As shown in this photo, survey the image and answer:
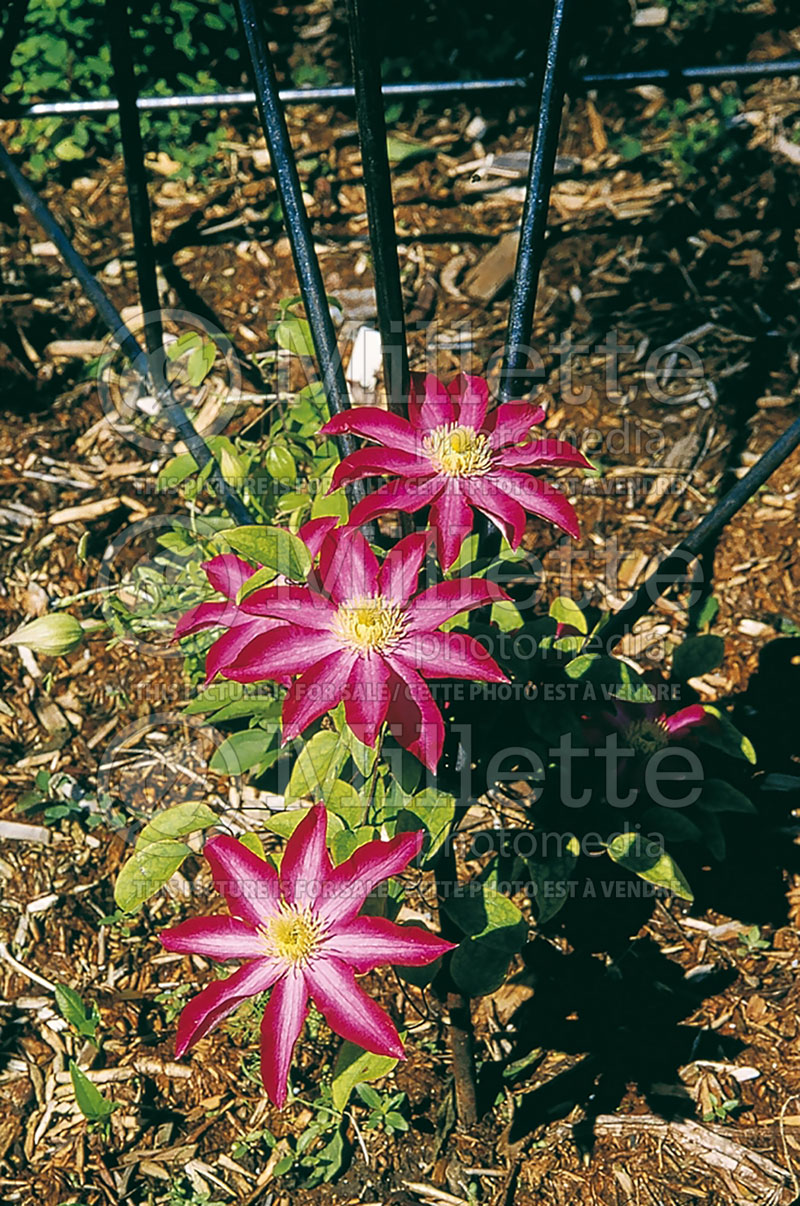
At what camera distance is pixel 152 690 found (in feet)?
6.95

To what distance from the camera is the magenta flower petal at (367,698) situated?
109 centimetres

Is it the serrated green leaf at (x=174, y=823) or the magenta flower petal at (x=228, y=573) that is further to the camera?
the magenta flower petal at (x=228, y=573)

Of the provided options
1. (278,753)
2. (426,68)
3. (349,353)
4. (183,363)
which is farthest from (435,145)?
(278,753)

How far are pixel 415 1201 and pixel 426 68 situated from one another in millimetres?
2690

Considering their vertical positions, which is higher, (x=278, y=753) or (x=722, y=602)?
(x=722, y=602)

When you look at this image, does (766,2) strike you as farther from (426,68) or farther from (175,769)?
(175,769)

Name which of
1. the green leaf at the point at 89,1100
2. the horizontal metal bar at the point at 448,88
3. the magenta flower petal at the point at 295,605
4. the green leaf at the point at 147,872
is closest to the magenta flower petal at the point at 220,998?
the green leaf at the point at 147,872

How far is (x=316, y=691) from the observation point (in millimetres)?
1133

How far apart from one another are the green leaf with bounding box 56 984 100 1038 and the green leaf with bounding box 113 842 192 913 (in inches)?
18.7

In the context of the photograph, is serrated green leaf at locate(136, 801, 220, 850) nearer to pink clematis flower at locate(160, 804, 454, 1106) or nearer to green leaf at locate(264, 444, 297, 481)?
pink clematis flower at locate(160, 804, 454, 1106)

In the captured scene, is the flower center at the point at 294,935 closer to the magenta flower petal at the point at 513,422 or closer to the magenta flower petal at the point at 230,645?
the magenta flower petal at the point at 230,645

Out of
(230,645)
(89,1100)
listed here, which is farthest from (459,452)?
(89,1100)

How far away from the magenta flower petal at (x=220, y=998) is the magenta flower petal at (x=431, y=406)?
61 centimetres

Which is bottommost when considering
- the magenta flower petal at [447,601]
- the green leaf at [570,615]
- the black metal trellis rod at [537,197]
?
the magenta flower petal at [447,601]
